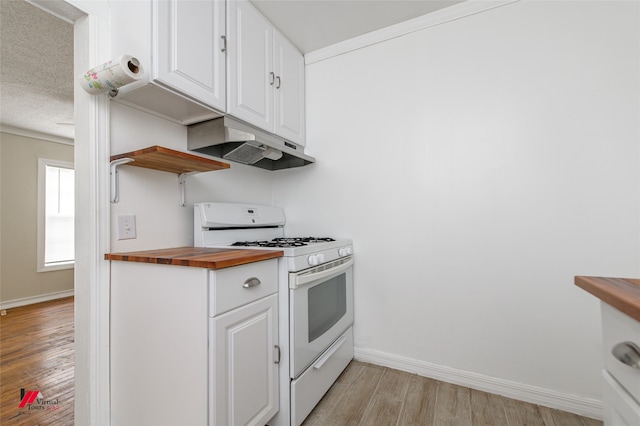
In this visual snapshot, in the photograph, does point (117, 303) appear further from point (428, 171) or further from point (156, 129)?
point (428, 171)

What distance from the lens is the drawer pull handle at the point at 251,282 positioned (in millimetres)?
1158

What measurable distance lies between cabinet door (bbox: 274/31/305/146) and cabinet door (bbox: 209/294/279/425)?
4.19 ft

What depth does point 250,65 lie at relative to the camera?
1.72m

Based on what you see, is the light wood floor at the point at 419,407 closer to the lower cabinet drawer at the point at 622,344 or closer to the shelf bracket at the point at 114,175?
the lower cabinet drawer at the point at 622,344

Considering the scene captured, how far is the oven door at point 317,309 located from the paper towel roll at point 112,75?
3.61 feet

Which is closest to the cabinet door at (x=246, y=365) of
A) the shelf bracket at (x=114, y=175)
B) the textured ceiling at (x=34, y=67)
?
the shelf bracket at (x=114, y=175)

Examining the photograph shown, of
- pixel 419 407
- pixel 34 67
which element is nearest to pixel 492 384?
pixel 419 407

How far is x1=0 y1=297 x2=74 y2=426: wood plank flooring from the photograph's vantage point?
151cm

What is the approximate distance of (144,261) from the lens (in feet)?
3.76

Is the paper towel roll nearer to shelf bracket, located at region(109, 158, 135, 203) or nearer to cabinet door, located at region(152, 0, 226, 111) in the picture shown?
cabinet door, located at region(152, 0, 226, 111)

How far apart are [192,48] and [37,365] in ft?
8.40

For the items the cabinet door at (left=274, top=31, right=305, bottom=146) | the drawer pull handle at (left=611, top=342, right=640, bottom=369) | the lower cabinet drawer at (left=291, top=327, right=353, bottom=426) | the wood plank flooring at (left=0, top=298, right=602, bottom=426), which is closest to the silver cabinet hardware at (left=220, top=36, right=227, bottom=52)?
the cabinet door at (left=274, top=31, right=305, bottom=146)

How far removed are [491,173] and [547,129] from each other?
35 centimetres

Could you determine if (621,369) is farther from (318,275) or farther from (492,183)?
(492,183)
